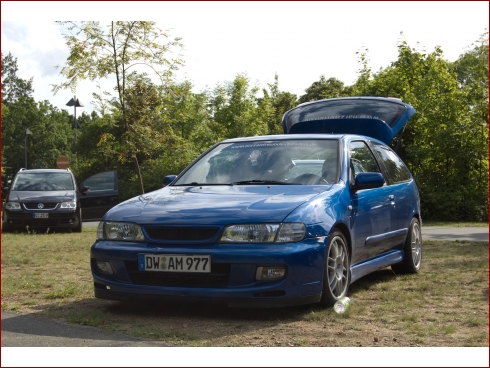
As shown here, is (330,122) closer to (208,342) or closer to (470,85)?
(208,342)

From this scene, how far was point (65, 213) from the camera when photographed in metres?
16.8

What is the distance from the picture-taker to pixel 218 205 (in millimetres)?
5742

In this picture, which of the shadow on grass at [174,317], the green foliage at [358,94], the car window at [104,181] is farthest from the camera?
the car window at [104,181]

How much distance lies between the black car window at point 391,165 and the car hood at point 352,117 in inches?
98.8

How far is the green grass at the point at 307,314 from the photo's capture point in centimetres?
482

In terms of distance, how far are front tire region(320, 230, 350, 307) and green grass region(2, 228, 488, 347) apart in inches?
6.5

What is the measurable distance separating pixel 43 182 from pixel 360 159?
12169 mm

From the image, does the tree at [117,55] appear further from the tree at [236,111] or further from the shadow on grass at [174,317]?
the tree at [236,111]

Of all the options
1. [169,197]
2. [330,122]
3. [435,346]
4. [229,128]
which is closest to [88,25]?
[330,122]

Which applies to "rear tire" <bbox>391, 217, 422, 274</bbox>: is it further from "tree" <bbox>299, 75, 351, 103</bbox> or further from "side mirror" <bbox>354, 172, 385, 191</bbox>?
"tree" <bbox>299, 75, 351, 103</bbox>

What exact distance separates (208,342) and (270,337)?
1.49 ft

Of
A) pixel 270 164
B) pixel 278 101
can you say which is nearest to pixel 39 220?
pixel 270 164

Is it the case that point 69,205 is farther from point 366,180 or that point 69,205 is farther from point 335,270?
point 335,270

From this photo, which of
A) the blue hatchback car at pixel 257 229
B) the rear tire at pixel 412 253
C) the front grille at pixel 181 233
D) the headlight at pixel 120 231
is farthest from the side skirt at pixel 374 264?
the headlight at pixel 120 231
